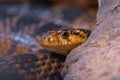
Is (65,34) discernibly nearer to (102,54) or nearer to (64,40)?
(64,40)

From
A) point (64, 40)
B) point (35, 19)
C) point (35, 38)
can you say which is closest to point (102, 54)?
point (64, 40)

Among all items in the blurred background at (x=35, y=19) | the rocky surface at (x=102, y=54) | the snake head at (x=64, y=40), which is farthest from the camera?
the blurred background at (x=35, y=19)

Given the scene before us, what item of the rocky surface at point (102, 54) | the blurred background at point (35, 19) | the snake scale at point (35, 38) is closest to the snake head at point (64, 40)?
the snake scale at point (35, 38)

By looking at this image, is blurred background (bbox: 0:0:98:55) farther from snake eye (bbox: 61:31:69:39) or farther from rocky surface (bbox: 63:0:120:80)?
rocky surface (bbox: 63:0:120:80)

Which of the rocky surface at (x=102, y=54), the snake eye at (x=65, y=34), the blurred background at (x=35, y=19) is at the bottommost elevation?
the rocky surface at (x=102, y=54)

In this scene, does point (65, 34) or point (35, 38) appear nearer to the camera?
point (65, 34)

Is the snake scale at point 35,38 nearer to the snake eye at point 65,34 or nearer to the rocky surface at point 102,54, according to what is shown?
the snake eye at point 65,34

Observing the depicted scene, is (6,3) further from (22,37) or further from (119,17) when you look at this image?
(119,17)
